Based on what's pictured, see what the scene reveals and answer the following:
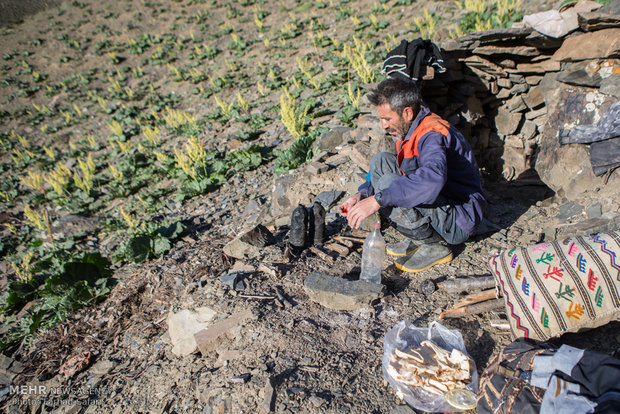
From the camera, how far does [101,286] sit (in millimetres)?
4309

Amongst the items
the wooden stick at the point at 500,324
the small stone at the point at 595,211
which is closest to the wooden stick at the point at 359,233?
the wooden stick at the point at 500,324

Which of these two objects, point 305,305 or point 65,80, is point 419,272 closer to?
point 305,305

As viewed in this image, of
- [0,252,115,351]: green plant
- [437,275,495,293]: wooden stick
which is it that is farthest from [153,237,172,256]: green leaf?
[437,275,495,293]: wooden stick

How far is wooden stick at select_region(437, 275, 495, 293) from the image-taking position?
2930 millimetres

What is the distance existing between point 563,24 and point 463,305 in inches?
154

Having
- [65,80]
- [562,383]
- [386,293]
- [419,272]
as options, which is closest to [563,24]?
[419,272]

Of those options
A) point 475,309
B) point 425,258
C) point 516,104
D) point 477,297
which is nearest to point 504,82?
point 516,104

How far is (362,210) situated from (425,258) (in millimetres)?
895

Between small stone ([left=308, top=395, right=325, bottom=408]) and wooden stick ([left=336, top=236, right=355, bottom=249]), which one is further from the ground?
small stone ([left=308, top=395, right=325, bottom=408])

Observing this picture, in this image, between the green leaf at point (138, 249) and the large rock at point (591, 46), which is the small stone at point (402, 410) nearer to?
the green leaf at point (138, 249)

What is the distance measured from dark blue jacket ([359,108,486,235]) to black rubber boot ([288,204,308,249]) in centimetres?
68

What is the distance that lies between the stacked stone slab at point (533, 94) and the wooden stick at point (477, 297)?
1.98 meters

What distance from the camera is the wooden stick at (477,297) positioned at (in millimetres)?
2793

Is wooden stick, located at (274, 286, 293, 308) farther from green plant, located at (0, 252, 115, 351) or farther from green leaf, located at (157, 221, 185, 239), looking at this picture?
green plant, located at (0, 252, 115, 351)
